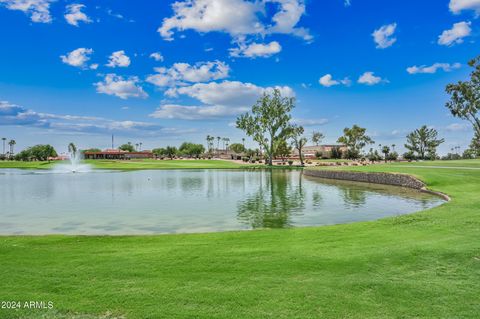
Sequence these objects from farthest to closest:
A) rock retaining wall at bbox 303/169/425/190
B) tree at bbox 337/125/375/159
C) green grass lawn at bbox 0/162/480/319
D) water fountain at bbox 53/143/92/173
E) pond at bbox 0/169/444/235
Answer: tree at bbox 337/125/375/159 → water fountain at bbox 53/143/92/173 → rock retaining wall at bbox 303/169/425/190 → pond at bbox 0/169/444/235 → green grass lawn at bbox 0/162/480/319

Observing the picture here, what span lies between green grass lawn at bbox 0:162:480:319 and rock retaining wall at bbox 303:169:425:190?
23.7m

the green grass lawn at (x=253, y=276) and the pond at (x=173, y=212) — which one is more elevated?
the green grass lawn at (x=253, y=276)

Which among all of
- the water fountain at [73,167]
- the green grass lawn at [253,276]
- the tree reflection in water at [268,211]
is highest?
the water fountain at [73,167]

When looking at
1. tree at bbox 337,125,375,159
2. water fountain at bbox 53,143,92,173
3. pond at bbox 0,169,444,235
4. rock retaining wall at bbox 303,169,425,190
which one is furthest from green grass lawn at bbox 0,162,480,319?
tree at bbox 337,125,375,159

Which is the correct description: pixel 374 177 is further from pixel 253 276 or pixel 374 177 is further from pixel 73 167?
pixel 73 167

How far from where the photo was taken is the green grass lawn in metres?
5.53

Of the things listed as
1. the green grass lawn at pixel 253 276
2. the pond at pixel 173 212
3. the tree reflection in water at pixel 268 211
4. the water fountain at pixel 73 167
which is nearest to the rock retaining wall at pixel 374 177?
the pond at pixel 173 212

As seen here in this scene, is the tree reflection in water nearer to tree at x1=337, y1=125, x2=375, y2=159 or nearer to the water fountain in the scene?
the water fountain

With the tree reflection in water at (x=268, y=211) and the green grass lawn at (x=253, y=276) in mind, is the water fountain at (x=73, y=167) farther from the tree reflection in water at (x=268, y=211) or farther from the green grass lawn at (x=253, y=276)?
the green grass lawn at (x=253, y=276)

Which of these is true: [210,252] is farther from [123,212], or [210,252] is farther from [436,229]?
[123,212]

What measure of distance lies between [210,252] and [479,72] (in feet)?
171

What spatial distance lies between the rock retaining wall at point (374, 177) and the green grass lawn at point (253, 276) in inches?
932

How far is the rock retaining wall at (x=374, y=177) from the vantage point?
109 feet

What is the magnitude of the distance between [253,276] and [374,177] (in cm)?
3697
